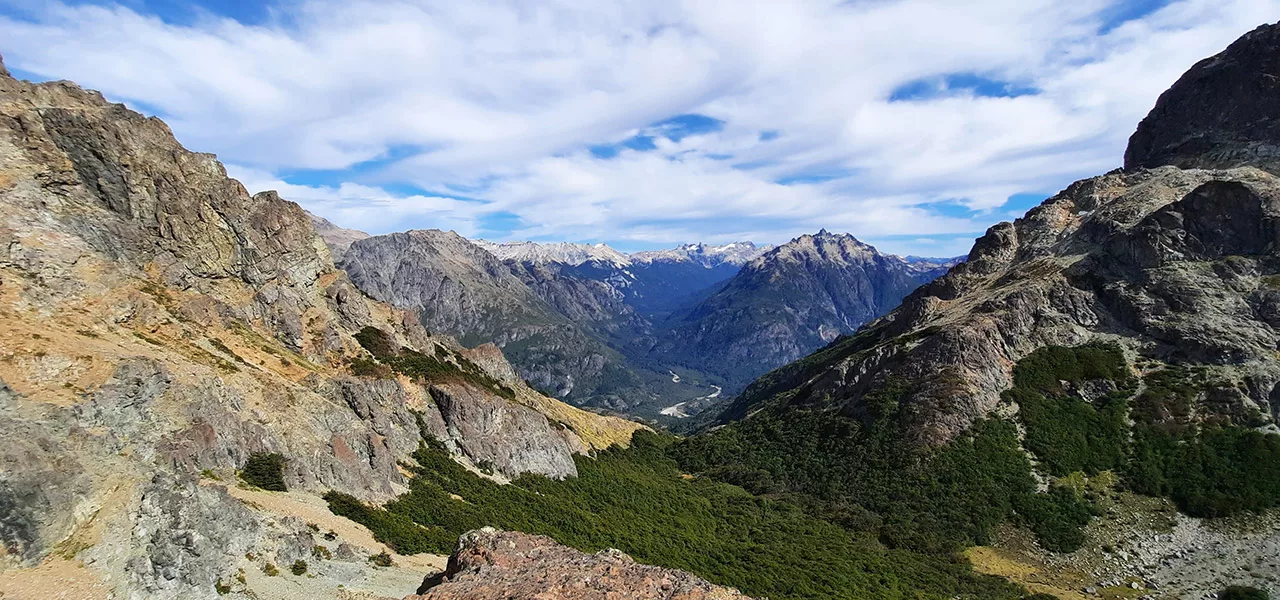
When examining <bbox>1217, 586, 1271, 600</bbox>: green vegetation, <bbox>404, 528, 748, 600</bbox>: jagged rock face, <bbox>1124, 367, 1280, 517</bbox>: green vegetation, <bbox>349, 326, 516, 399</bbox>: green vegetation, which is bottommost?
<bbox>1217, 586, 1271, 600</bbox>: green vegetation

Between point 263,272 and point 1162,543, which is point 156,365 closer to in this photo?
point 263,272

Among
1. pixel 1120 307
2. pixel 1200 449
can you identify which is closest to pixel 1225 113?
pixel 1120 307

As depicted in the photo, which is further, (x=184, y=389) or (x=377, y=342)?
(x=377, y=342)

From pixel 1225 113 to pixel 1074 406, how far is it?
132 metres

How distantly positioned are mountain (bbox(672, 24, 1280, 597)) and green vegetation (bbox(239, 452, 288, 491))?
8272cm

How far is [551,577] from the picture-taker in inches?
945

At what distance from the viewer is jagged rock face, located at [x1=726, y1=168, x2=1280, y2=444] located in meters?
111

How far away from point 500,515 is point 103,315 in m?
42.4

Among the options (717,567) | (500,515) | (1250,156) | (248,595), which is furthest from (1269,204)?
(248,595)

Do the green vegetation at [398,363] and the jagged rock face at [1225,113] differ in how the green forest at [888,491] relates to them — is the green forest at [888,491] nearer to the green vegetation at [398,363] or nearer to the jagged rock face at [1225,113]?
the green vegetation at [398,363]

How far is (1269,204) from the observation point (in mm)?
123312

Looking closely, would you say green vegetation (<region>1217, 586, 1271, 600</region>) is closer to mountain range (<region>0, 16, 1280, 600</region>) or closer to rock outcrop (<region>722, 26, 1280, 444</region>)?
mountain range (<region>0, 16, 1280, 600</region>)

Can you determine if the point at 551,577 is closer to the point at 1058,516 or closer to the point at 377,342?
the point at 377,342

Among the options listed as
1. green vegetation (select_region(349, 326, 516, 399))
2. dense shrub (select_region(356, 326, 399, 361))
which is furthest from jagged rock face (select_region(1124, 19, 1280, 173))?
dense shrub (select_region(356, 326, 399, 361))
